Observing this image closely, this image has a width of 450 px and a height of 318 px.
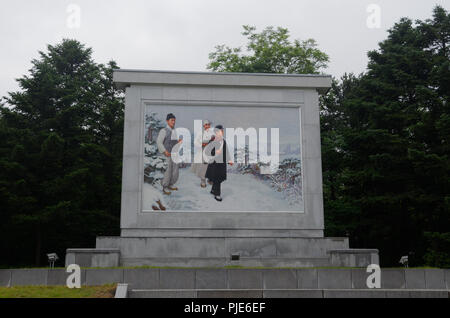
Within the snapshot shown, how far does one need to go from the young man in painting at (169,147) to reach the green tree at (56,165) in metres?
7.70

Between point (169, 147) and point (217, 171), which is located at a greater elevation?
point (169, 147)

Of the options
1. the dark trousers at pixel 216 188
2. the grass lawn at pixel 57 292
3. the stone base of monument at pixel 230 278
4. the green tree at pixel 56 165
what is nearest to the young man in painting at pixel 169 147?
the dark trousers at pixel 216 188

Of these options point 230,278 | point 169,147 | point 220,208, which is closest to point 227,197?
point 220,208

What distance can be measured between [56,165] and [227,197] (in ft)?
39.9

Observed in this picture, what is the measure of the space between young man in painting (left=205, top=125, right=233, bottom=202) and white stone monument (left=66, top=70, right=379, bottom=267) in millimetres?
328

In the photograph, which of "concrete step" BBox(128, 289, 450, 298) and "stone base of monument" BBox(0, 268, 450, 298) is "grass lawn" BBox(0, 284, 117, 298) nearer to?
"concrete step" BBox(128, 289, 450, 298)

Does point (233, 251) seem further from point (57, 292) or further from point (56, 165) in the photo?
point (56, 165)

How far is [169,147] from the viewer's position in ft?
66.4

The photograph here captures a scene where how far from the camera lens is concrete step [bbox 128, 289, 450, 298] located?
1358cm

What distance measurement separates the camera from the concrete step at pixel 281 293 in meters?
13.6

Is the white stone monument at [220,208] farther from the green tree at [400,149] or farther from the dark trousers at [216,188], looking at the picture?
the green tree at [400,149]

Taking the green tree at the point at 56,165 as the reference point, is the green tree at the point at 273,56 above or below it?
above

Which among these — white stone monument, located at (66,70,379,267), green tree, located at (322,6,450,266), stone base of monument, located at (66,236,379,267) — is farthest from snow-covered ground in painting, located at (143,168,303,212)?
green tree, located at (322,6,450,266)
